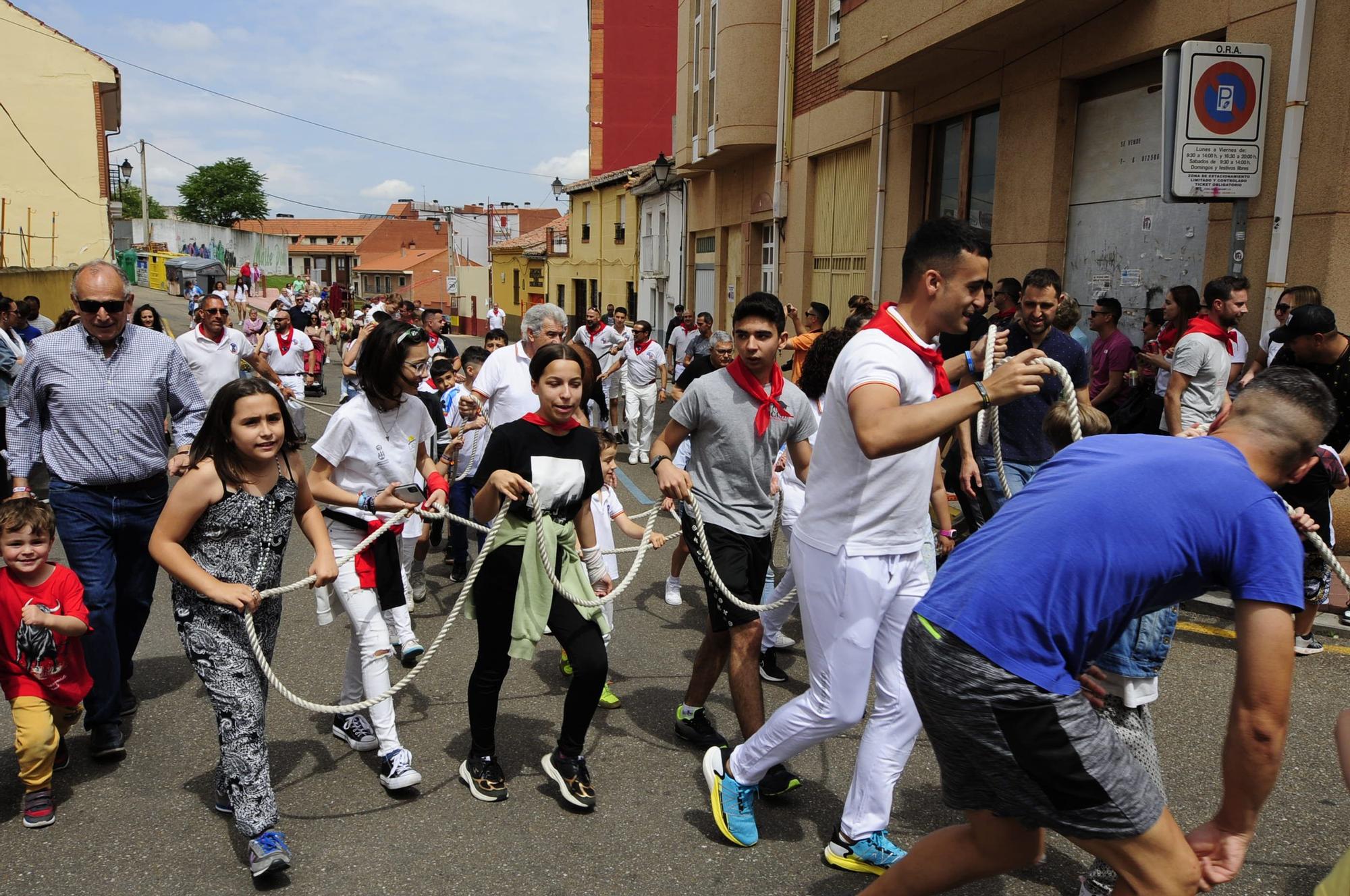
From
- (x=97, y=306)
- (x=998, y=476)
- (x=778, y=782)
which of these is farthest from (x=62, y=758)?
(x=998, y=476)

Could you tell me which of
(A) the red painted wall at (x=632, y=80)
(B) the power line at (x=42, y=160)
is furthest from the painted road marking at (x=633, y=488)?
(A) the red painted wall at (x=632, y=80)

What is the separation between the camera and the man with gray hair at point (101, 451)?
14.5ft

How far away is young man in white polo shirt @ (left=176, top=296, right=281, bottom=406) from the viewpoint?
880cm

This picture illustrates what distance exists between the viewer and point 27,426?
15.0 ft

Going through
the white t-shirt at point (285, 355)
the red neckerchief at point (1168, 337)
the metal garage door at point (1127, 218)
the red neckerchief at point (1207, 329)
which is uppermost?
the metal garage door at point (1127, 218)

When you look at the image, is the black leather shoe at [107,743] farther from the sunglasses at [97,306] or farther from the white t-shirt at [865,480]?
the white t-shirt at [865,480]

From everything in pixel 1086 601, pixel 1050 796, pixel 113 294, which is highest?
pixel 113 294

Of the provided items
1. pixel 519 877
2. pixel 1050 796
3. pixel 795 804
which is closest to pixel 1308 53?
pixel 795 804

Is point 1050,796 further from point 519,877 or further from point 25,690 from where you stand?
point 25,690

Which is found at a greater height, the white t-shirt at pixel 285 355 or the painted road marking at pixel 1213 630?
the white t-shirt at pixel 285 355

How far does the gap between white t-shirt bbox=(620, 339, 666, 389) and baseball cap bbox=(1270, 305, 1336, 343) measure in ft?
27.0

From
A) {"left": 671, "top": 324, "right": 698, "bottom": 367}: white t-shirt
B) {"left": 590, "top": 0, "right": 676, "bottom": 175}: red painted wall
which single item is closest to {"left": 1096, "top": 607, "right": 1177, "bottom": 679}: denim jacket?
{"left": 671, "top": 324, "right": 698, "bottom": 367}: white t-shirt

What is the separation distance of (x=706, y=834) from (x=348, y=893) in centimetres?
127

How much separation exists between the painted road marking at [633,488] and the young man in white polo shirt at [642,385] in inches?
44.4
